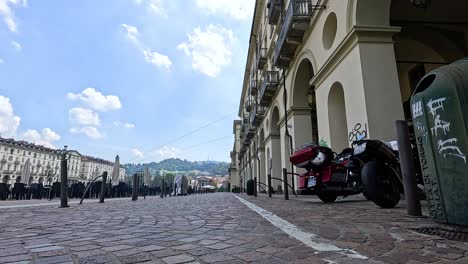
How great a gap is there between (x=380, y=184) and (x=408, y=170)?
135cm

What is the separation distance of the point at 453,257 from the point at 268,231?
1789 millimetres

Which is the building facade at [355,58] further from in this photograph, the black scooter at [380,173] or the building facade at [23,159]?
the building facade at [23,159]

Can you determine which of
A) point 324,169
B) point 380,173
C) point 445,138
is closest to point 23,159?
point 324,169

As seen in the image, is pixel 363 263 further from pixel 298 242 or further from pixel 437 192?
pixel 437 192

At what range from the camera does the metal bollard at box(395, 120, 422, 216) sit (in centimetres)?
383

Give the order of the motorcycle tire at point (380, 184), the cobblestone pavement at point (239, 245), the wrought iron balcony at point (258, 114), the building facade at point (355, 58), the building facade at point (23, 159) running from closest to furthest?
the cobblestone pavement at point (239, 245), the motorcycle tire at point (380, 184), the building facade at point (355, 58), the wrought iron balcony at point (258, 114), the building facade at point (23, 159)

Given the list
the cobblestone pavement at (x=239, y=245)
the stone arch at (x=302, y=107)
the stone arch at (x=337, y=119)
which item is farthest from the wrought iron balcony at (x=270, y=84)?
the cobblestone pavement at (x=239, y=245)

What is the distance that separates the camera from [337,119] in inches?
423

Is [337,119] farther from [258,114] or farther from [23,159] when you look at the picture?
[23,159]

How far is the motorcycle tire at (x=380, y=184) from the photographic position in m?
5.05

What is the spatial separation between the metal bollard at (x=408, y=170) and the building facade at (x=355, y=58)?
3.85 meters

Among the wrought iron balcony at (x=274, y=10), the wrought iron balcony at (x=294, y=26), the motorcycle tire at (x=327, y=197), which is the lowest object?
Answer: the motorcycle tire at (x=327, y=197)

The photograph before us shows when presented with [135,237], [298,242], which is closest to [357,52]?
[298,242]

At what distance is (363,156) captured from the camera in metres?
5.46
